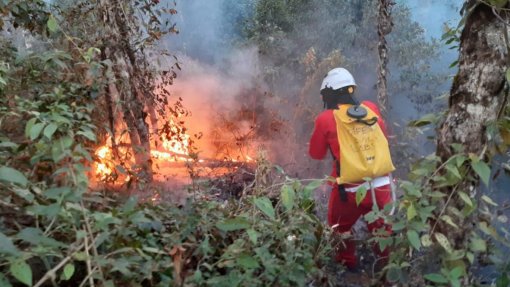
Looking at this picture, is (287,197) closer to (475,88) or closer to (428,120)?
(428,120)

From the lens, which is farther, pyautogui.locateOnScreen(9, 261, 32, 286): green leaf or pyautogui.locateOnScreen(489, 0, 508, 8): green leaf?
pyautogui.locateOnScreen(489, 0, 508, 8): green leaf

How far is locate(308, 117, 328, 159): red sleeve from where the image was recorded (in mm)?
4395

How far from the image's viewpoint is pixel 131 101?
4977 millimetres

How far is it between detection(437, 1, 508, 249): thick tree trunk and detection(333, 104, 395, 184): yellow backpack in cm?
201

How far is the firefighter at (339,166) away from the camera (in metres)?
4.20

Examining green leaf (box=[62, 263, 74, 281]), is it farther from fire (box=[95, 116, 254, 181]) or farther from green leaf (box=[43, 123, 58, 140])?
fire (box=[95, 116, 254, 181])

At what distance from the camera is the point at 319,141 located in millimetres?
4441

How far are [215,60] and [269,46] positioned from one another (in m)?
2.23

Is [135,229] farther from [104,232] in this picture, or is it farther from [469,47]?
[469,47]

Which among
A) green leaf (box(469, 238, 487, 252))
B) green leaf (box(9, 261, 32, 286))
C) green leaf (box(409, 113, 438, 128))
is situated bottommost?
green leaf (box(469, 238, 487, 252))

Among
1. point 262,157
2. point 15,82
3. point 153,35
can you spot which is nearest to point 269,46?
point 153,35

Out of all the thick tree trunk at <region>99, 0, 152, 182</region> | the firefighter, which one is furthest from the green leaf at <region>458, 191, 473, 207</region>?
the thick tree trunk at <region>99, 0, 152, 182</region>

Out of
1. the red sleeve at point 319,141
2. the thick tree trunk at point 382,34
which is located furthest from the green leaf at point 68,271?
the thick tree trunk at point 382,34

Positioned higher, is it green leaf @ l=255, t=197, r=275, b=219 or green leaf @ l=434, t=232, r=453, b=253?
green leaf @ l=255, t=197, r=275, b=219
